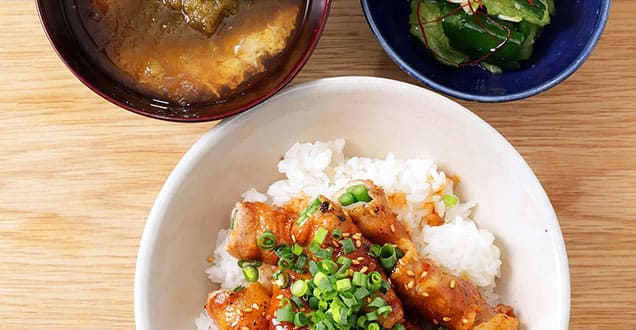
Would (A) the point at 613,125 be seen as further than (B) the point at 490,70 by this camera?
Yes

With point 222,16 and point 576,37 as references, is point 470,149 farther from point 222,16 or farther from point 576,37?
point 222,16

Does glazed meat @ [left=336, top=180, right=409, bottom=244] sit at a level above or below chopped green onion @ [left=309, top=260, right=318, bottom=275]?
above

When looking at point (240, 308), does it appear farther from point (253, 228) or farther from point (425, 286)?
point (425, 286)

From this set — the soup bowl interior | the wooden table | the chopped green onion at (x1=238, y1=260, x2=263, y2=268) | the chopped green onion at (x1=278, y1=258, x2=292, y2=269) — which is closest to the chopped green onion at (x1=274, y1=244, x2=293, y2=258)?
the chopped green onion at (x1=278, y1=258, x2=292, y2=269)

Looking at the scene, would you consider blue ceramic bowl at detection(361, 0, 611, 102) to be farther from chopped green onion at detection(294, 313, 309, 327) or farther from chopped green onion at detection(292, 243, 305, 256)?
chopped green onion at detection(294, 313, 309, 327)

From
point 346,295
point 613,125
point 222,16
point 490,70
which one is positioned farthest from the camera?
point 613,125

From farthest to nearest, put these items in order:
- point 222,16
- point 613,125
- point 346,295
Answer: point 613,125, point 222,16, point 346,295

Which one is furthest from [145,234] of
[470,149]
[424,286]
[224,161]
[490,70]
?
[490,70]
